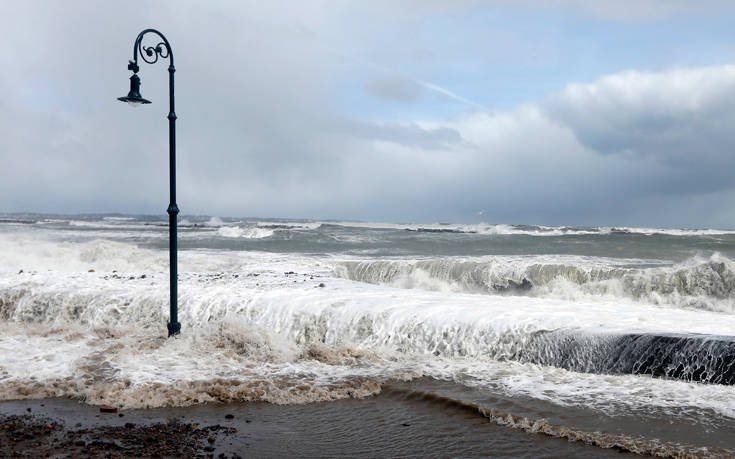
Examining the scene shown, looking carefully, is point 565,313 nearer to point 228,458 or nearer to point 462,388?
point 462,388

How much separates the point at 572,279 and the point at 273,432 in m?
14.6

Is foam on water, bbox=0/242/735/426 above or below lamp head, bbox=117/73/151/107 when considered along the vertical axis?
below

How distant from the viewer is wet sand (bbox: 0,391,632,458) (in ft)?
17.5

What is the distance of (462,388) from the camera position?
736 centimetres

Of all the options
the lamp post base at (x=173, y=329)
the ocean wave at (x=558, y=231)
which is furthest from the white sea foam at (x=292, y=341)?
the ocean wave at (x=558, y=231)

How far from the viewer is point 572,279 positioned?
60.5 ft

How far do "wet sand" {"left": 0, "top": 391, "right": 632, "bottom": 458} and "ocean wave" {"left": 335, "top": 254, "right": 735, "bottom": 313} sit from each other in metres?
11.1

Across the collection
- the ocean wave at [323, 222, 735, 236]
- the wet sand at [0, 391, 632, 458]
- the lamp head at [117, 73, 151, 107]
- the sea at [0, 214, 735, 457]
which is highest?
the lamp head at [117, 73, 151, 107]

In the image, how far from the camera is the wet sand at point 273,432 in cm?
535

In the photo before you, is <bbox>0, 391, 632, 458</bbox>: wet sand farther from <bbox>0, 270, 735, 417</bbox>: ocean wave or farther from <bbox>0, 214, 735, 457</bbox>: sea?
<bbox>0, 270, 735, 417</bbox>: ocean wave

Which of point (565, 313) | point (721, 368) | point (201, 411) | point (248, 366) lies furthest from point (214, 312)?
point (721, 368)

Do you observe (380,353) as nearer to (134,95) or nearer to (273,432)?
(273,432)

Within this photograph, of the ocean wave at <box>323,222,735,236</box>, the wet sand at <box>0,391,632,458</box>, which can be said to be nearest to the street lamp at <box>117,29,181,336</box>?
the wet sand at <box>0,391,632,458</box>

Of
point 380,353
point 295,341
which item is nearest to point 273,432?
point 380,353
